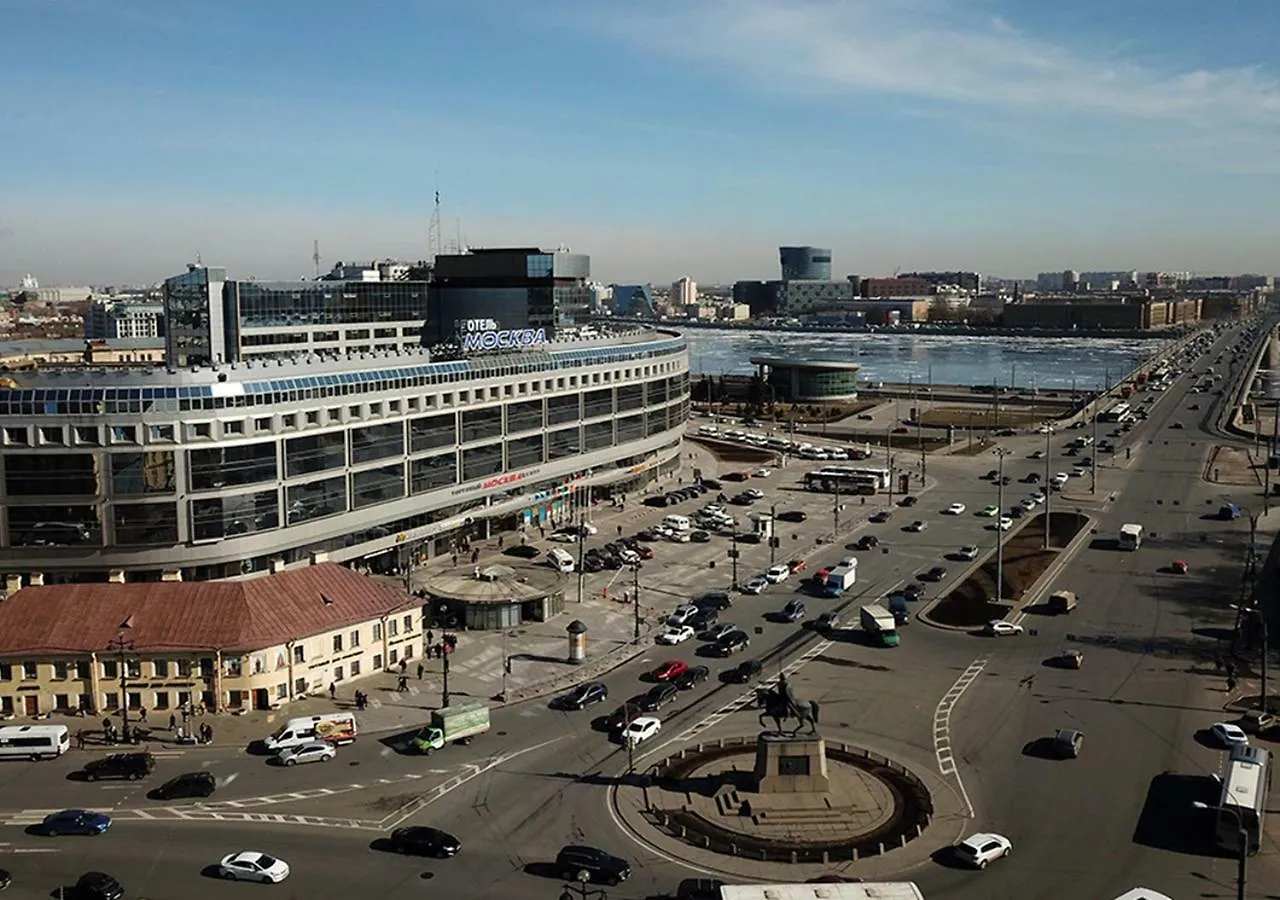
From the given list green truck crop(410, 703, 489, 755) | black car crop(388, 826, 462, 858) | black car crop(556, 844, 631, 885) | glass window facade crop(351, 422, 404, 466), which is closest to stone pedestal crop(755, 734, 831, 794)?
black car crop(556, 844, 631, 885)

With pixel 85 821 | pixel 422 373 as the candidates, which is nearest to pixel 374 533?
pixel 422 373

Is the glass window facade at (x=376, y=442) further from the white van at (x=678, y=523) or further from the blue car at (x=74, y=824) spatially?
the blue car at (x=74, y=824)

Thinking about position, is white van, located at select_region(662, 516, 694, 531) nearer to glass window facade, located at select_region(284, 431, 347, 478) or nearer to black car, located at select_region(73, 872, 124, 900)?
glass window facade, located at select_region(284, 431, 347, 478)

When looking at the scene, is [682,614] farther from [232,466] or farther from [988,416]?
[988,416]

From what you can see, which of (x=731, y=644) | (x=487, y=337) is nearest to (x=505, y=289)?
(x=487, y=337)

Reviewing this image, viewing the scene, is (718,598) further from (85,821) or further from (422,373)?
(85,821)

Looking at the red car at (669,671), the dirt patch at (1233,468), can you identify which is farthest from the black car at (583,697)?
the dirt patch at (1233,468)
